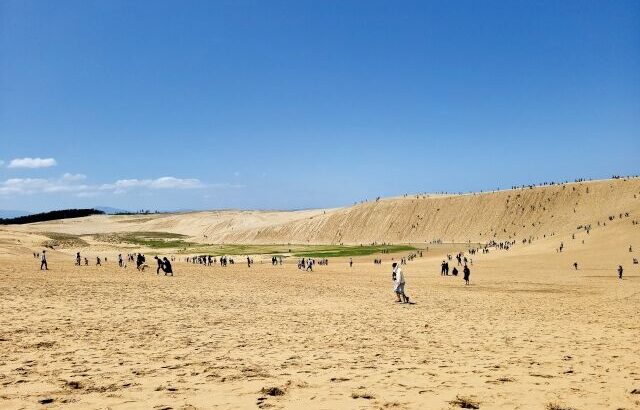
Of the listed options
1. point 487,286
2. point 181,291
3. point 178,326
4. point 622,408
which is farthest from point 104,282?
point 622,408

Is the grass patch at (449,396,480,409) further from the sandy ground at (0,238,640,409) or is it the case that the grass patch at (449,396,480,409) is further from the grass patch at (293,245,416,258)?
the grass patch at (293,245,416,258)

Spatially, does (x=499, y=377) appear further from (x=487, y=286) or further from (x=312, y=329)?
(x=487, y=286)

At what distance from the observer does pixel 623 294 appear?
82.1 feet

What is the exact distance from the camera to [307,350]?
11250 millimetres

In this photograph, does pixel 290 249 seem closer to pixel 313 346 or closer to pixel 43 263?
pixel 43 263

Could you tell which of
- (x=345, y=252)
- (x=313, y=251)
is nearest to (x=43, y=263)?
(x=345, y=252)

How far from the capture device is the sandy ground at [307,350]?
7637mm

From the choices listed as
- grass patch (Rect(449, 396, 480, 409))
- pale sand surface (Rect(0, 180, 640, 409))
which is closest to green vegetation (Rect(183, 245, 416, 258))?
pale sand surface (Rect(0, 180, 640, 409))

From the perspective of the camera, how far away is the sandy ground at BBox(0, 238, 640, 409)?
25.1 ft

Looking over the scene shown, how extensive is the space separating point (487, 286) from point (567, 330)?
17004 mm

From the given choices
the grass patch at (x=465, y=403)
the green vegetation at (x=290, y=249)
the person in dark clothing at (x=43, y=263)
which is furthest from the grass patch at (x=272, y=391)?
the green vegetation at (x=290, y=249)

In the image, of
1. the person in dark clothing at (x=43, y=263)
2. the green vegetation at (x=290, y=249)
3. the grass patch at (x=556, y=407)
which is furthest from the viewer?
the green vegetation at (x=290, y=249)

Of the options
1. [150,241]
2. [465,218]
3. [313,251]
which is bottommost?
[313,251]

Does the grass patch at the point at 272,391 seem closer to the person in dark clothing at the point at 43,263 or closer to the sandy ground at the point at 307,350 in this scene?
the sandy ground at the point at 307,350
